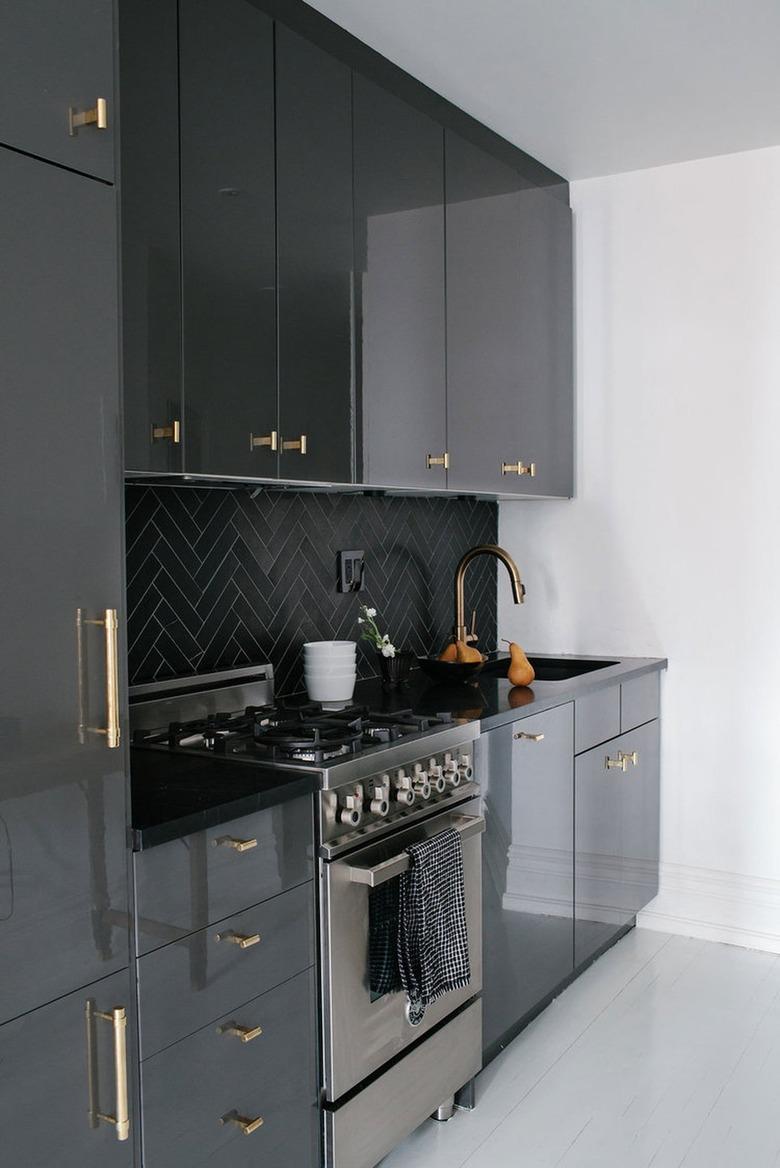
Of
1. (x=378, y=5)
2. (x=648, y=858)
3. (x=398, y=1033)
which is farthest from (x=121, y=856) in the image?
(x=648, y=858)

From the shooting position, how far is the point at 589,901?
10.8 feet

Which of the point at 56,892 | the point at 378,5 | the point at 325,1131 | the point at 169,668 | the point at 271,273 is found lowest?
the point at 325,1131

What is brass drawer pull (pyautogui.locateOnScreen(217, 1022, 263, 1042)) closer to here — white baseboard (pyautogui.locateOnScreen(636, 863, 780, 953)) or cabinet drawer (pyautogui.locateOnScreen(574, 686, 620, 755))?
cabinet drawer (pyautogui.locateOnScreen(574, 686, 620, 755))

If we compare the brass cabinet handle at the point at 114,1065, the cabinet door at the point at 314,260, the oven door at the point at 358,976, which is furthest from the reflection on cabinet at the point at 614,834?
the brass cabinet handle at the point at 114,1065

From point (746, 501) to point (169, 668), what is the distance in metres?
2.11

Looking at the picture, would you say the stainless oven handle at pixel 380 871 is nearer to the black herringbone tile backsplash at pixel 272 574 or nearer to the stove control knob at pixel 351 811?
the stove control knob at pixel 351 811

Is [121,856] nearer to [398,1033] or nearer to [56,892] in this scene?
[56,892]

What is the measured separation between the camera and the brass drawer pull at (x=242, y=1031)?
5.95 feet

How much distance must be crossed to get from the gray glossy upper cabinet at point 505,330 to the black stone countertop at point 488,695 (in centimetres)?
59

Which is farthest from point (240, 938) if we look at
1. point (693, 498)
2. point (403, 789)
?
point (693, 498)

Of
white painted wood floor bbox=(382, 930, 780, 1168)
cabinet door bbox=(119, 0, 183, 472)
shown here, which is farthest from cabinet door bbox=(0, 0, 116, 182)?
white painted wood floor bbox=(382, 930, 780, 1168)

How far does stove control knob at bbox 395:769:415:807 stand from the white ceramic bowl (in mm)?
568

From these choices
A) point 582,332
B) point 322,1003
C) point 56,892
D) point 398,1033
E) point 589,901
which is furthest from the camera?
point 582,332

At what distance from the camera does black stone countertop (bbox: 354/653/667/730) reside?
279cm
